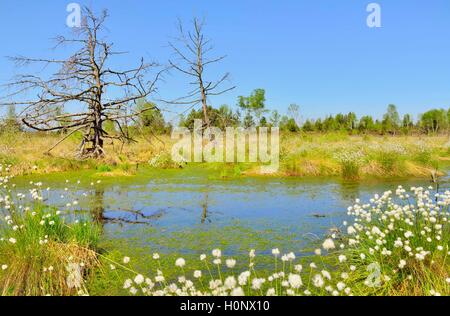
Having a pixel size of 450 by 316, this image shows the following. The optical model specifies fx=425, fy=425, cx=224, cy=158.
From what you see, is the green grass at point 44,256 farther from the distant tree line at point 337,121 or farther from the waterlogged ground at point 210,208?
the distant tree line at point 337,121

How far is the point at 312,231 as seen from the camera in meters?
6.55

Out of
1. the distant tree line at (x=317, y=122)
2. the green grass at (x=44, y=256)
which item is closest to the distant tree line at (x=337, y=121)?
the distant tree line at (x=317, y=122)

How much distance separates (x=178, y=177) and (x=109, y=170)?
240cm

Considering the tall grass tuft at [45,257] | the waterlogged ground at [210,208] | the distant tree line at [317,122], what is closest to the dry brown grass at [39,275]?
the tall grass tuft at [45,257]

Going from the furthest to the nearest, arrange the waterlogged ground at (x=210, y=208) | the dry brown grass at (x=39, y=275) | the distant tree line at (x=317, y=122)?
the distant tree line at (x=317, y=122), the waterlogged ground at (x=210, y=208), the dry brown grass at (x=39, y=275)

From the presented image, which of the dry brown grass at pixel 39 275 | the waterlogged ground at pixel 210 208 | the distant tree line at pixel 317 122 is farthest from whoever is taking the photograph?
the distant tree line at pixel 317 122

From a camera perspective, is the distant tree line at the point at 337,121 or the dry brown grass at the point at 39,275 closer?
the dry brown grass at the point at 39,275

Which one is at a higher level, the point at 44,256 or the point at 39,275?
the point at 44,256

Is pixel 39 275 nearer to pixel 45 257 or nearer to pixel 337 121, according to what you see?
pixel 45 257

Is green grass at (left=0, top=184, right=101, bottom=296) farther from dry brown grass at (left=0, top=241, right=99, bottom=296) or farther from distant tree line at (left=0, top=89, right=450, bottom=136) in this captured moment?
distant tree line at (left=0, top=89, right=450, bottom=136)

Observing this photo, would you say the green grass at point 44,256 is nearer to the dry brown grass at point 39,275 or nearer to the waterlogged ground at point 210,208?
the dry brown grass at point 39,275

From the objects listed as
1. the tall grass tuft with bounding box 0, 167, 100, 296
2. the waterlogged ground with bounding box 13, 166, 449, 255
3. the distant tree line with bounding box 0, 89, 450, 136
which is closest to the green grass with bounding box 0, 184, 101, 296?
the tall grass tuft with bounding box 0, 167, 100, 296

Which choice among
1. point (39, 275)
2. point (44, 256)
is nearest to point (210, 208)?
point (44, 256)
